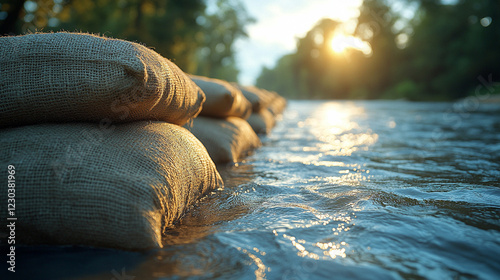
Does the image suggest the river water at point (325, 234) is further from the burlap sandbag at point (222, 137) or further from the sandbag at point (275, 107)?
the sandbag at point (275, 107)

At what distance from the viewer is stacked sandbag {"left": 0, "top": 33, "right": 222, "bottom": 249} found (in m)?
1.32

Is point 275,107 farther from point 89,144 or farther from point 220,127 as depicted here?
point 89,144

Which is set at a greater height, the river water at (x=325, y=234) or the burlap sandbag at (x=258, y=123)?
the river water at (x=325, y=234)

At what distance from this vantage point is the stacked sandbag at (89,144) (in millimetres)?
1324

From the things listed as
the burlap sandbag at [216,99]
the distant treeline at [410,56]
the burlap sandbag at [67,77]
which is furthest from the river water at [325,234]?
the distant treeline at [410,56]

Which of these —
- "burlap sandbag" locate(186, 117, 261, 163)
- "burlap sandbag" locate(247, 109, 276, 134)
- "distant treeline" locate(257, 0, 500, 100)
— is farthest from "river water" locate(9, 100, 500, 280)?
"distant treeline" locate(257, 0, 500, 100)

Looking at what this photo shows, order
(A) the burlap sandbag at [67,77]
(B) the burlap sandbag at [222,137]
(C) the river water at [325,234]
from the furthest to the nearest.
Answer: (B) the burlap sandbag at [222,137]
(A) the burlap sandbag at [67,77]
(C) the river water at [325,234]

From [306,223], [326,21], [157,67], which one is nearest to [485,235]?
[306,223]

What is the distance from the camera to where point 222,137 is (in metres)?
3.35

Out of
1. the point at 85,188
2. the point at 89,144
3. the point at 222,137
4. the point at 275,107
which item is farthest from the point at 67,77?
the point at 275,107

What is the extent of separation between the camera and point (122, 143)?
1.59 m

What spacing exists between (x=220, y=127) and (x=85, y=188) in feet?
7.35

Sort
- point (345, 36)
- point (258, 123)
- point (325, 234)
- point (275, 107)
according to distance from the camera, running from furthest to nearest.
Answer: point (345, 36)
point (275, 107)
point (258, 123)
point (325, 234)

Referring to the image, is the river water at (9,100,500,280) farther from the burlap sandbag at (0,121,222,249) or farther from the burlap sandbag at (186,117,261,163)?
the burlap sandbag at (186,117,261,163)
